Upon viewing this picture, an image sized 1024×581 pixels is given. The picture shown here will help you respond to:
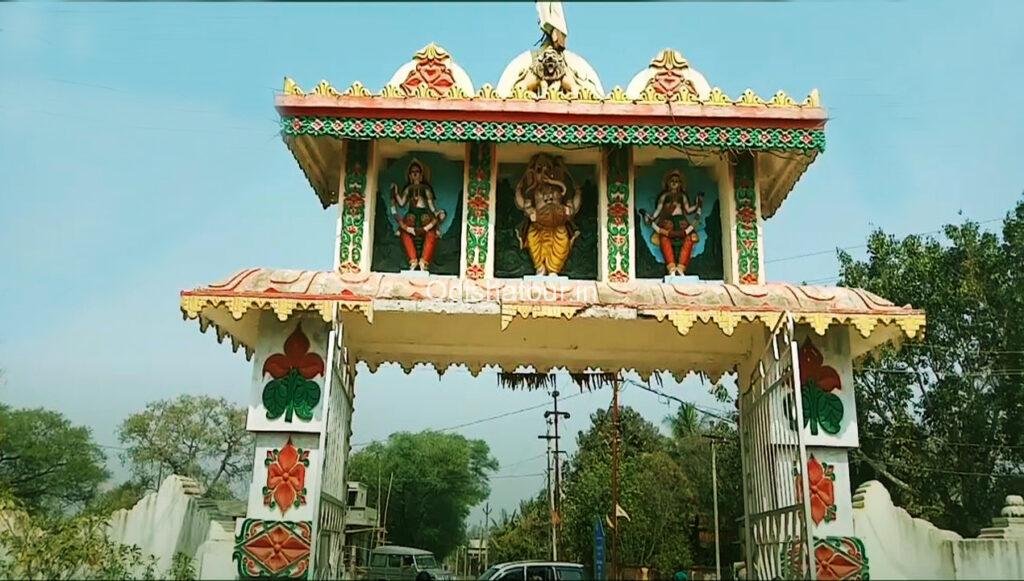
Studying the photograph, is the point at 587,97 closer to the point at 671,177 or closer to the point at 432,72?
the point at 671,177

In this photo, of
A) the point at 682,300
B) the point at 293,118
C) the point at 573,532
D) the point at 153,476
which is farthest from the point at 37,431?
the point at 682,300

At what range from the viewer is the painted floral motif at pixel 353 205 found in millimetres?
8656

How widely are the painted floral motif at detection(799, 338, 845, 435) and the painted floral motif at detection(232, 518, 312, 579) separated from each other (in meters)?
4.58

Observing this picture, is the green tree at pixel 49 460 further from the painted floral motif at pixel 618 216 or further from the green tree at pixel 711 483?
the painted floral motif at pixel 618 216

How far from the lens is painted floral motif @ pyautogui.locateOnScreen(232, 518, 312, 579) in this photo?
699cm

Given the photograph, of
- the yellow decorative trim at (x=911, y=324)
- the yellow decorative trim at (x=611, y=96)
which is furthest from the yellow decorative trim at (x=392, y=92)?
the yellow decorative trim at (x=911, y=324)

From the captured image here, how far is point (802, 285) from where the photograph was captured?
8.20 metres

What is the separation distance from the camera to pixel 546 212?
29.5 feet

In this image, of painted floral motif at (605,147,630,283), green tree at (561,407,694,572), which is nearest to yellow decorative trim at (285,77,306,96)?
painted floral motif at (605,147,630,283)

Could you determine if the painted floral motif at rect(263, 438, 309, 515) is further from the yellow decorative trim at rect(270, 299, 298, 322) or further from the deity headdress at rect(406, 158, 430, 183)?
the deity headdress at rect(406, 158, 430, 183)

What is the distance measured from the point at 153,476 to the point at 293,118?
102ft

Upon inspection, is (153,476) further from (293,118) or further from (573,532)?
(293,118)

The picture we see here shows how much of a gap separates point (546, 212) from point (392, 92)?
6.70 feet

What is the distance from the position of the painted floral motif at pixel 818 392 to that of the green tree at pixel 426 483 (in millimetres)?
34922
